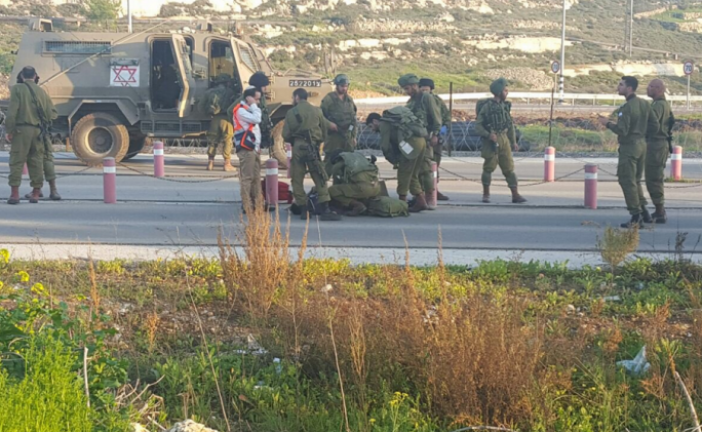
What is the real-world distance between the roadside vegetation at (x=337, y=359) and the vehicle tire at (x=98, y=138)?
497 inches

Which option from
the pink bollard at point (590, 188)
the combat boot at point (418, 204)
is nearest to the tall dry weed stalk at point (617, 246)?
the combat boot at point (418, 204)

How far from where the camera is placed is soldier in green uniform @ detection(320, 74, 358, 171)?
1374 cm

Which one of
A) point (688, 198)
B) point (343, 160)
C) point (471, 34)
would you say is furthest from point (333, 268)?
point (471, 34)

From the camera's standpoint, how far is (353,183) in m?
12.6

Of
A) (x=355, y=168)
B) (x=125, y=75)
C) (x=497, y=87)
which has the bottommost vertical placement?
(x=355, y=168)

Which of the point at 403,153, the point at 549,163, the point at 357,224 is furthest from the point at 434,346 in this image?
the point at 549,163

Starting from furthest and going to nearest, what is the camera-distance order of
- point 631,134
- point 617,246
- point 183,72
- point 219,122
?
point 183,72, point 219,122, point 631,134, point 617,246

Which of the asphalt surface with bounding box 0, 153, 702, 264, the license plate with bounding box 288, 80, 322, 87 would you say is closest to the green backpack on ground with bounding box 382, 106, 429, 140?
the asphalt surface with bounding box 0, 153, 702, 264

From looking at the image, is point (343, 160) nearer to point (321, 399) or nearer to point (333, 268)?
point (333, 268)

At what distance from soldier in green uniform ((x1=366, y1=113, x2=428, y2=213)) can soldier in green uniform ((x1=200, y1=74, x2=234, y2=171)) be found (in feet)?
21.1

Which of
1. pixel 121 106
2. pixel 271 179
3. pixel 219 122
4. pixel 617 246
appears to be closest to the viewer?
pixel 617 246

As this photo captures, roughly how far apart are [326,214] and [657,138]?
13.9 feet

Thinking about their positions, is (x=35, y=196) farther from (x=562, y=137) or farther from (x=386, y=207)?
(x=562, y=137)

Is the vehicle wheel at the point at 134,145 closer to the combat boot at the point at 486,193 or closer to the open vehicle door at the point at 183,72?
the open vehicle door at the point at 183,72
